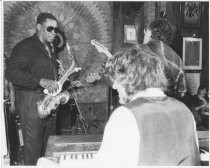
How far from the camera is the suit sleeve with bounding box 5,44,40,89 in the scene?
339cm

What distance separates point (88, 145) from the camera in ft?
6.88

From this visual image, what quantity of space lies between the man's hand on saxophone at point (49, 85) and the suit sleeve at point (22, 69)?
61mm

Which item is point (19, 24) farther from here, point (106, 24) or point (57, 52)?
point (106, 24)

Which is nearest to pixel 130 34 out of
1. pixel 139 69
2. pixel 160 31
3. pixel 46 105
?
pixel 46 105

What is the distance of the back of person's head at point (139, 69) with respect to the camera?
1344 mm

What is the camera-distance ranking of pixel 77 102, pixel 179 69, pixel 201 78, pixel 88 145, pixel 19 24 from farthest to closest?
pixel 201 78, pixel 77 102, pixel 19 24, pixel 179 69, pixel 88 145

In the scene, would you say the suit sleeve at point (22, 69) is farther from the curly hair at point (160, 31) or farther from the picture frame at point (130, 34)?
the picture frame at point (130, 34)

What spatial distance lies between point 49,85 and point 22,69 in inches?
14.8

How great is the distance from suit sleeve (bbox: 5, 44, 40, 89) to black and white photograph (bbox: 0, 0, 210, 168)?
0.01 metres

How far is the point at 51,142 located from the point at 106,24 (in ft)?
10.9

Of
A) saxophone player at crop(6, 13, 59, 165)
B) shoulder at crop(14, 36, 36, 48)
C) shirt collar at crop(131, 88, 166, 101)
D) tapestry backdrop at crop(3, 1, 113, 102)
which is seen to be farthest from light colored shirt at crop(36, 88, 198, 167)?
tapestry backdrop at crop(3, 1, 113, 102)

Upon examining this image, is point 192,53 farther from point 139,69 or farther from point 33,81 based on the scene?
point 139,69

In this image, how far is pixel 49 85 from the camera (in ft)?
11.6

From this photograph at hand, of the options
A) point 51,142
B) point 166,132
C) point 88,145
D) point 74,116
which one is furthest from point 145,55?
point 74,116
